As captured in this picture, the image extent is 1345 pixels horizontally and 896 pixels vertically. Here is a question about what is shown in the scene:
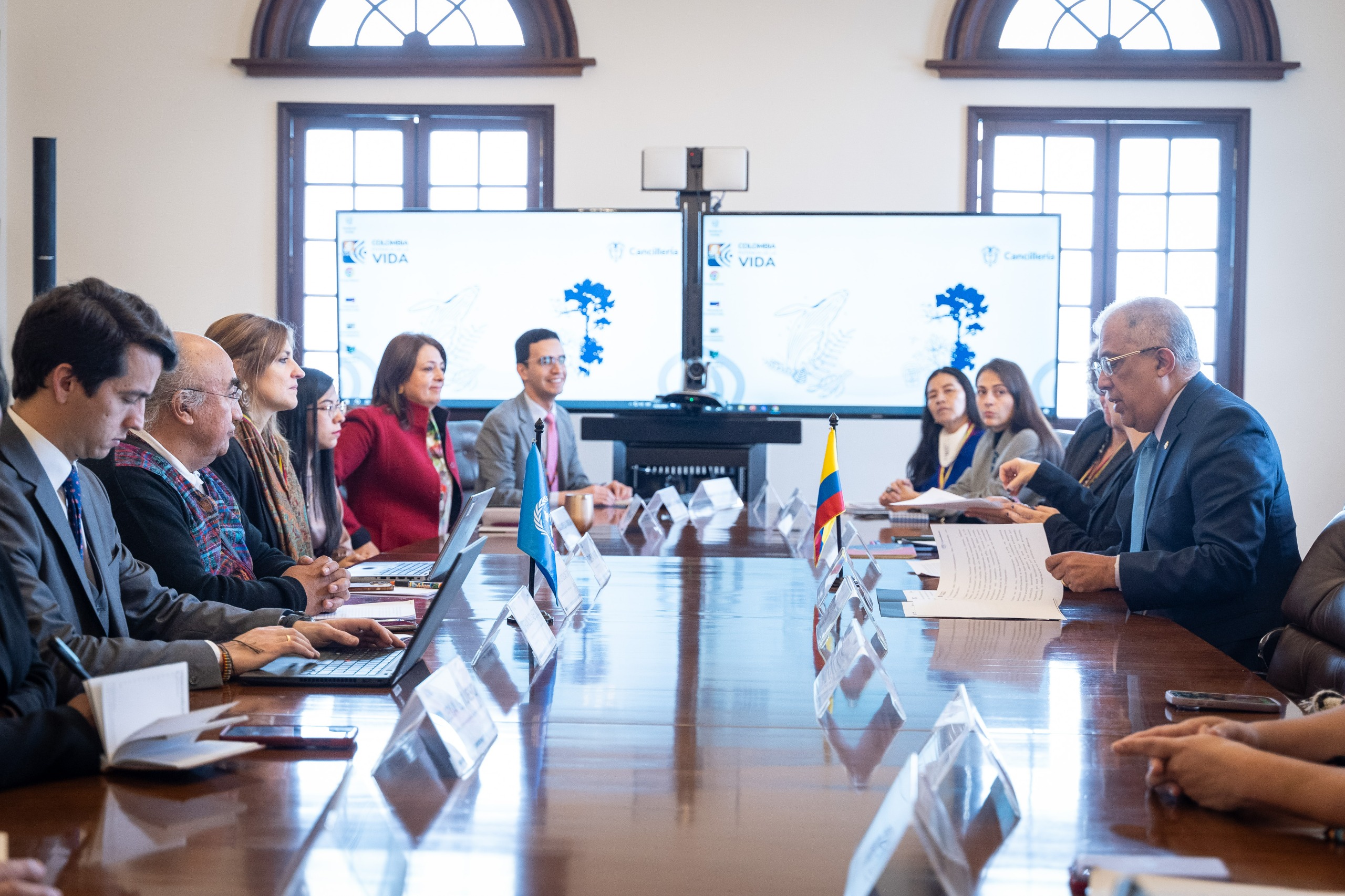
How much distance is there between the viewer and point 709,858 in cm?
97

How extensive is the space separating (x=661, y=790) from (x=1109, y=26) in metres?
6.26

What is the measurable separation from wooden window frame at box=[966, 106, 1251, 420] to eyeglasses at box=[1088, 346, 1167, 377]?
3.69 meters

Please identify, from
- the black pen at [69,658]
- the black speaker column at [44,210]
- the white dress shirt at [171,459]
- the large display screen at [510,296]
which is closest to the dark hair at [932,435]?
the large display screen at [510,296]

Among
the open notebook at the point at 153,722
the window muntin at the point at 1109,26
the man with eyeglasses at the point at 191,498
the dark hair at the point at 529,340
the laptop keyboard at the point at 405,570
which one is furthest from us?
the window muntin at the point at 1109,26

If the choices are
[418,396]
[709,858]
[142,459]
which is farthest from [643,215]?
[709,858]

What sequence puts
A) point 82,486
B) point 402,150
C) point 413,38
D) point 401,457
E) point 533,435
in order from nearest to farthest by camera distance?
point 82,486 → point 401,457 → point 533,435 → point 413,38 → point 402,150

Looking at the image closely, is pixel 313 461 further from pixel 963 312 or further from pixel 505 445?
pixel 963 312

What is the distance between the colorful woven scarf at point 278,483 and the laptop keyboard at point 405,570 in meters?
0.35

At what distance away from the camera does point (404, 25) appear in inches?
251

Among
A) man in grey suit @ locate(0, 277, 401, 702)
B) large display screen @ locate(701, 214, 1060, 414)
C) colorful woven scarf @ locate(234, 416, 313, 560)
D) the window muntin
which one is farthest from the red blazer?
the window muntin

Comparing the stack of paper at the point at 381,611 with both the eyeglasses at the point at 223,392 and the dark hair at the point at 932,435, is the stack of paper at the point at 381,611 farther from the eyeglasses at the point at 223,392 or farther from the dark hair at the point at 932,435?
the dark hair at the point at 932,435

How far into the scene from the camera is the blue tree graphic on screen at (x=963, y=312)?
19.7ft

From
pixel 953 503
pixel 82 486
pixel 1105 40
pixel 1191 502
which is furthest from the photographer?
pixel 1105 40

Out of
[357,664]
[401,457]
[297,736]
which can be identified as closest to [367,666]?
[357,664]
